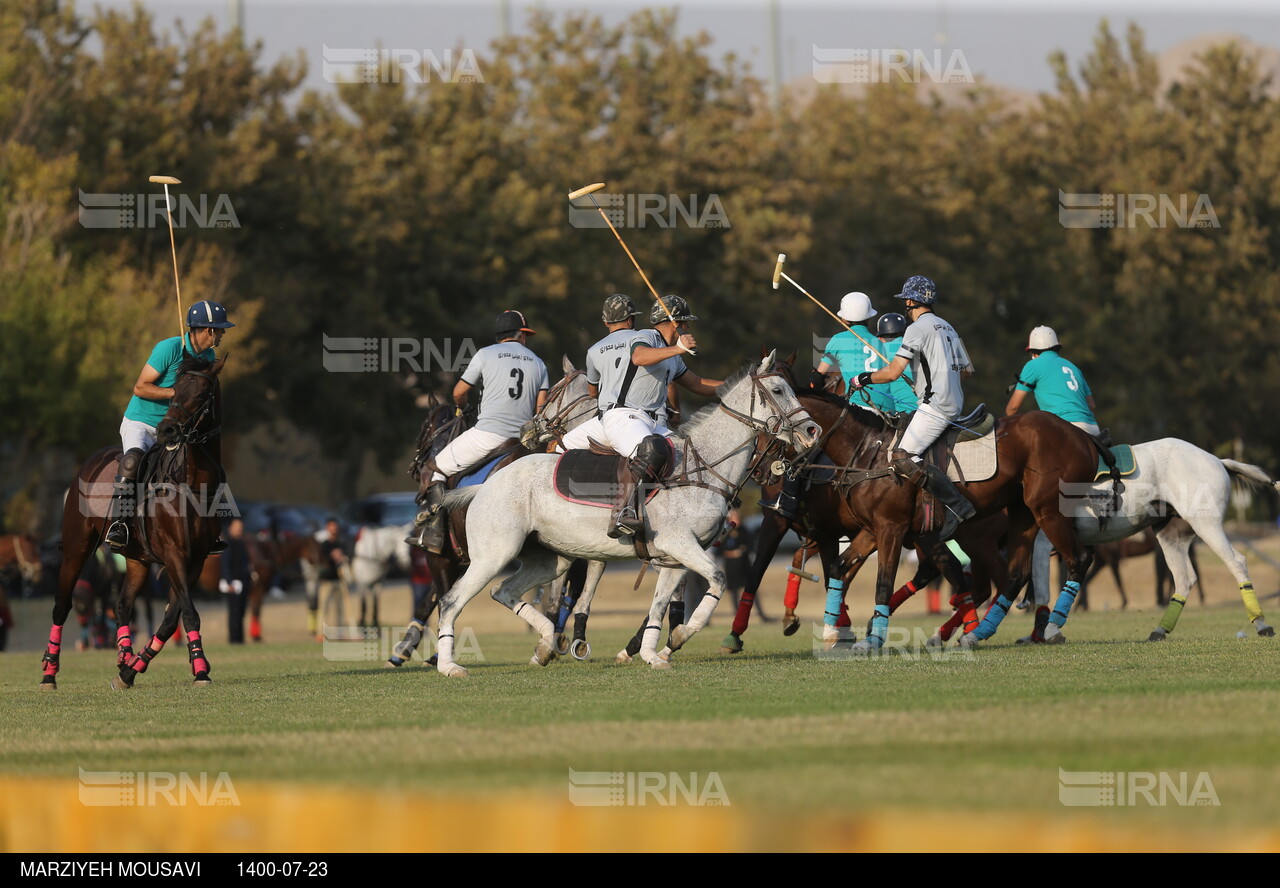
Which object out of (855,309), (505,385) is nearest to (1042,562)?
(855,309)

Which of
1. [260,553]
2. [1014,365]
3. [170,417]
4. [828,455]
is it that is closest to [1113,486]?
[828,455]

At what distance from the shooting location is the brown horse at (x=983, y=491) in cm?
1490

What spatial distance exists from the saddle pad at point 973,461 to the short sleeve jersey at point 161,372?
5.83m

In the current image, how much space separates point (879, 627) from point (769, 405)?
2239 millimetres

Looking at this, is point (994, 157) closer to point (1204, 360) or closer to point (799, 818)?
point (1204, 360)

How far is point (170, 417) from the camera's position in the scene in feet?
45.2

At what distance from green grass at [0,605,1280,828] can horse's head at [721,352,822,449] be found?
1671mm

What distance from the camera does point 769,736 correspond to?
29.3 ft

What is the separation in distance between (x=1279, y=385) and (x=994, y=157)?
1025 cm

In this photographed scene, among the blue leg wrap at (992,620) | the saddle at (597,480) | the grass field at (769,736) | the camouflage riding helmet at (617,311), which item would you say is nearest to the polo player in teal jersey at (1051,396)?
the blue leg wrap at (992,620)

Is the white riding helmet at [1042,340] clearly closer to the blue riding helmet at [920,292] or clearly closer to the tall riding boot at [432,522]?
the blue riding helmet at [920,292]
